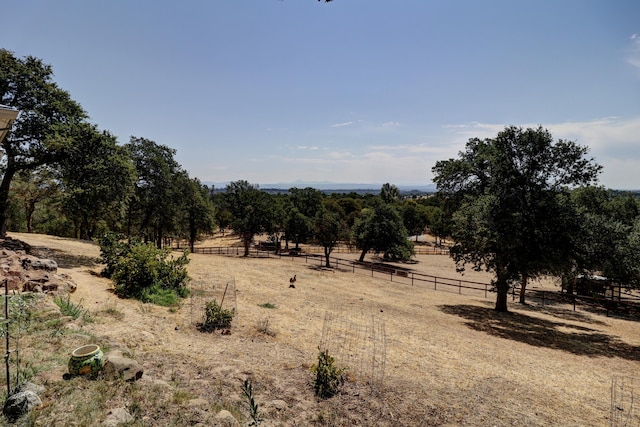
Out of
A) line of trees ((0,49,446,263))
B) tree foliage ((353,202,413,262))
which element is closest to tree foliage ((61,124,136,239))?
line of trees ((0,49,446,263))

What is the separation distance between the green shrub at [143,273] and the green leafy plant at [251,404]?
7.62m

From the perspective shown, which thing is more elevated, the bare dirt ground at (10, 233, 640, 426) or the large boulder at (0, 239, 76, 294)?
the large boulder at (0, 239, 76, 294)

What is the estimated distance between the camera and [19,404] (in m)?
4.89

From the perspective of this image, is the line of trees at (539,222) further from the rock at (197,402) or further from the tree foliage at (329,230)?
the tree foliage at (329,230)

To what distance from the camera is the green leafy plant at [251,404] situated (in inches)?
232

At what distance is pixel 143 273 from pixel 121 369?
8.41 meters

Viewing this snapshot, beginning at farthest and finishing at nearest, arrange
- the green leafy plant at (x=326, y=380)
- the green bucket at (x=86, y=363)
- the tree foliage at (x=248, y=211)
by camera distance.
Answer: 1. the tree foliage at (x=248, y=211)
2. the green leafy plant at (x=326, y=380)
3. the green bucket at (x=86, y=363)

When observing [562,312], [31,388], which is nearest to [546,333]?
[562,312]

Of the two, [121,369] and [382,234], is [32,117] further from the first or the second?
[382,234]

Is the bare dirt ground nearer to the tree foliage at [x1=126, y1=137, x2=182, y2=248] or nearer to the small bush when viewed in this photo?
the small bush

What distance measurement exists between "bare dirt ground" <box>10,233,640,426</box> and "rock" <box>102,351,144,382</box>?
0.29 m

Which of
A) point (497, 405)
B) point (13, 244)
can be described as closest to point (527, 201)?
point (497, 405)

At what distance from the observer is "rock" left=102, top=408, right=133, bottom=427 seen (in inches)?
197

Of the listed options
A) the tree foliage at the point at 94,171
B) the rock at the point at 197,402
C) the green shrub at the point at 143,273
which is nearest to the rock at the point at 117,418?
the rock at the point at 197,402
